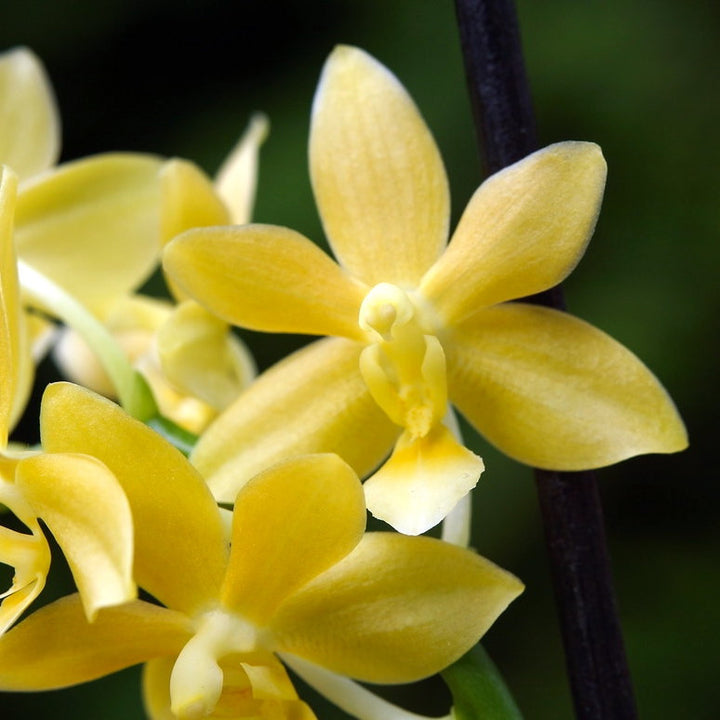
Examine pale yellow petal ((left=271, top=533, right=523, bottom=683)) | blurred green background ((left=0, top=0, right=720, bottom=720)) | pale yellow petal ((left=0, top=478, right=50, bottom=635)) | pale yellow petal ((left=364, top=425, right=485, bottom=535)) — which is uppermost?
pale yellow petal ((left=0, top=478, right=50, bottom=635))

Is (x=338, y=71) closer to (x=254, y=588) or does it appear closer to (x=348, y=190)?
(x=348, y=190)

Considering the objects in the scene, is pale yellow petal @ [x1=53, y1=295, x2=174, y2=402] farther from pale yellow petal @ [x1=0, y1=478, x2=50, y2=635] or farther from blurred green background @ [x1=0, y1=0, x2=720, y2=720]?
blurred green background @ [x1=0, y1=0, x2=720, y2=720]

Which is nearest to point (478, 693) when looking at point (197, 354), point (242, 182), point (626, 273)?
point (197, 354)

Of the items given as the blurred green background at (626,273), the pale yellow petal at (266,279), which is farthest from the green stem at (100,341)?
the blurred green background at (626,273)

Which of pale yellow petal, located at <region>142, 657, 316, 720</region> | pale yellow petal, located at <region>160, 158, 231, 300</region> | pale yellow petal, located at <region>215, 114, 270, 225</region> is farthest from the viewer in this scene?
pale yellow petal, located at <region>215, 114, 270, 225</region>

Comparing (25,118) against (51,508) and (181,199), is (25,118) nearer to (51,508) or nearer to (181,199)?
(181,199)

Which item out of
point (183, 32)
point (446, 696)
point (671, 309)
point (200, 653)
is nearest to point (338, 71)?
point (200, 653)

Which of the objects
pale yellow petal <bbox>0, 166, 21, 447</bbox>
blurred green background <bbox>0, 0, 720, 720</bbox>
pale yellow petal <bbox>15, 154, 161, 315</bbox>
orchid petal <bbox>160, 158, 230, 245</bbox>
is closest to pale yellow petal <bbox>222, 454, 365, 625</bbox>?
pale yellow petal <bbox>0, 166, 21, 447</bbox>
